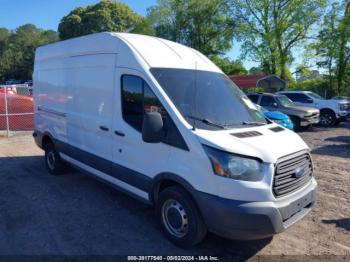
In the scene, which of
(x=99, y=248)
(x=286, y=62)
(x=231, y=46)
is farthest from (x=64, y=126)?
(x=231, y=46)

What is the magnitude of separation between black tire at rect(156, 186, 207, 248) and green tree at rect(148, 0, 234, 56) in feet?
110

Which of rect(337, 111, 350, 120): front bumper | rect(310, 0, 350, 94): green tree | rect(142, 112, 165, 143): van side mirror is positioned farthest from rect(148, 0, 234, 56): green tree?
rect(142, 112, 165, 143): van side mirror

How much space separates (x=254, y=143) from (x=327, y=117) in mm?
14915

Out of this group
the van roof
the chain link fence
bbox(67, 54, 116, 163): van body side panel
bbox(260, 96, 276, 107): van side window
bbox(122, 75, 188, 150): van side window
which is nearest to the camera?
bbox(122, 75, 188, 150): van side window

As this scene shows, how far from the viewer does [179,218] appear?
13.2 feet

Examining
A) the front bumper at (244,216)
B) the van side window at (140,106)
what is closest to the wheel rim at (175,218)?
the front bumper at (244,216)

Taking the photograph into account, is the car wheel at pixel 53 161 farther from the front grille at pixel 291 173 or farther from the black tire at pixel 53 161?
the front grille at pixel 291 173

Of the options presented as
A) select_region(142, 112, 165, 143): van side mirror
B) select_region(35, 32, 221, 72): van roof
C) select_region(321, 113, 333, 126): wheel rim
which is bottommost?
A: select_region(321, 113, 333, 126): wheel rim

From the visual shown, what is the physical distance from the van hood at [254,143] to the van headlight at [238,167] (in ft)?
0.18

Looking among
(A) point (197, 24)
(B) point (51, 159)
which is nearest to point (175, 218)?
(B) point (51, 159)

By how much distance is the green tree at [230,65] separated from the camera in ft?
127

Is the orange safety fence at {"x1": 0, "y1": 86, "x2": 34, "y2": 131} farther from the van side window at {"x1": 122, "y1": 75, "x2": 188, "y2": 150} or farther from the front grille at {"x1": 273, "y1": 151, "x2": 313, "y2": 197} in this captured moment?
the front grille at {"x1": 273, "y1": 151, "x2": 313, "y2": 197}

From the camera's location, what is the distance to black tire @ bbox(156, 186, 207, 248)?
383 cm

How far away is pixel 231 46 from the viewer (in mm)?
38062
